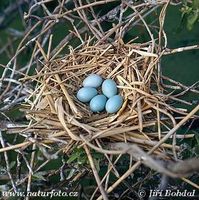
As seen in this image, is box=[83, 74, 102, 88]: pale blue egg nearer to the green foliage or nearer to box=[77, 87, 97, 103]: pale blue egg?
box=[77, 87, 97, 103]: pale blue egg

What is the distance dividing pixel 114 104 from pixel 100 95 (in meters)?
0.07

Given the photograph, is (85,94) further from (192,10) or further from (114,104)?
(192,10)

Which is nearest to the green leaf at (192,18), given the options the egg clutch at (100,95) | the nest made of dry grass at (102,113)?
the nest made of dry grass at (102,113)

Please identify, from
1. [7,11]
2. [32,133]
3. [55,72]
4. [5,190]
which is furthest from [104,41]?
[7,11]

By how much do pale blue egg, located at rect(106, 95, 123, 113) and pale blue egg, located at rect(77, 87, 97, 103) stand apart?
5 cm

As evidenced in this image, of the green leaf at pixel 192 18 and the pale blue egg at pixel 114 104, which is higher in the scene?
the green leaf at pixel 192 18

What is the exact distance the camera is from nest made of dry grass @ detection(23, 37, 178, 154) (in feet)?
3.06

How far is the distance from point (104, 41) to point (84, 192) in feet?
1.10

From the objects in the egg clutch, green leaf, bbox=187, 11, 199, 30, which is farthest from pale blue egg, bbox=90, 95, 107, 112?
green leaf, bbox=187, 11, 199, 30

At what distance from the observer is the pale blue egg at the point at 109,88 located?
1044mm

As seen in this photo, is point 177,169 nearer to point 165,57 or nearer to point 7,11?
point 165,57

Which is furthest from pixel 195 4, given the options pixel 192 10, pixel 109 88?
pixel 109 88

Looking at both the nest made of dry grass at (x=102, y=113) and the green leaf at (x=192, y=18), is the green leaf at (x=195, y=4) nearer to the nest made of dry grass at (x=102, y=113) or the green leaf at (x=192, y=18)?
the green leaf at (x=192, y=18)

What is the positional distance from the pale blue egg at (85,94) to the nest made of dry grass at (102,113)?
1 centimetres
